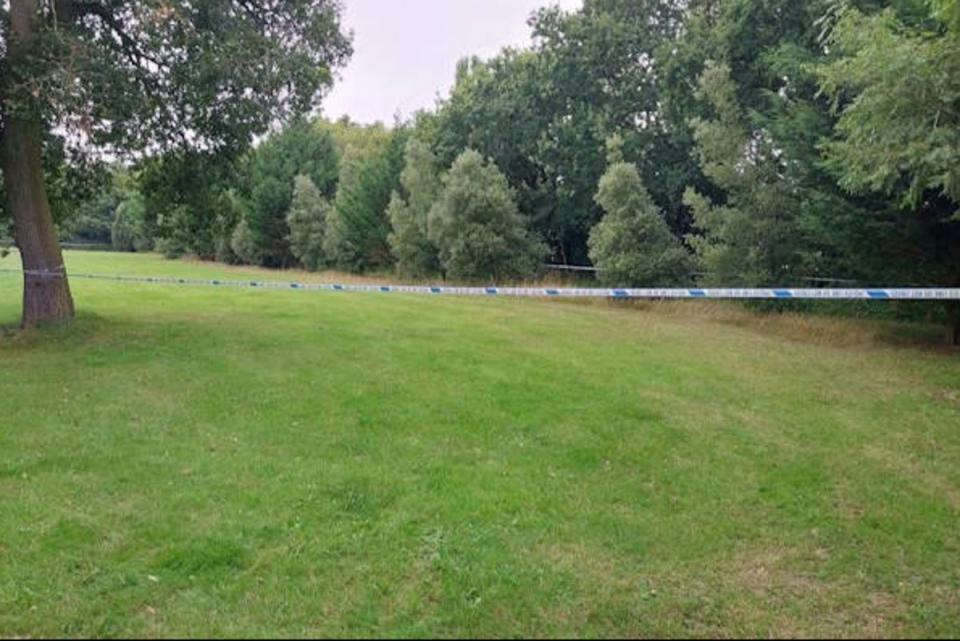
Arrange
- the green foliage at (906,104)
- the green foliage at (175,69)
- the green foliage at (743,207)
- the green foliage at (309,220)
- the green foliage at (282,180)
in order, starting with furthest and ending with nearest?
the green foliage at (282,180) < the green foliage at (309,220) < the green foliage at (743,207) < the green foliage at (175,69) < the green foliage at (906,104)

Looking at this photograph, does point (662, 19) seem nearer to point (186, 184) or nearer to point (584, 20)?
point (584, 20)

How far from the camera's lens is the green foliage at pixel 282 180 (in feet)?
132

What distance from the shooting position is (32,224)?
1083 cm

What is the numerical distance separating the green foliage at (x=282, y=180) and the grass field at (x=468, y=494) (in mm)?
31279

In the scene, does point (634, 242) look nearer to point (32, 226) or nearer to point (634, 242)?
point (634, 242)

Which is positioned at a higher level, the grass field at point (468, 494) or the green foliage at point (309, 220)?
the green foliage at point (309, 220)

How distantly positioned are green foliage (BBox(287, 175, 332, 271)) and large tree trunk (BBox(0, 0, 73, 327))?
26068 millimetres

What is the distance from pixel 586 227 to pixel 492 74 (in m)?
7.39

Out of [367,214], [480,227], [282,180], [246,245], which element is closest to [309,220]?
[282,180]

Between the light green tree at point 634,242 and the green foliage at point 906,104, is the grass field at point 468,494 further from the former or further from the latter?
the light green tree at point 634,242

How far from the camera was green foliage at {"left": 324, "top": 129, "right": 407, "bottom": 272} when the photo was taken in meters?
32.6

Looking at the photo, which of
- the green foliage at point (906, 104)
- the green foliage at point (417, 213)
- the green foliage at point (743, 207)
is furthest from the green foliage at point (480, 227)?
the green foliage at point (906, 104)

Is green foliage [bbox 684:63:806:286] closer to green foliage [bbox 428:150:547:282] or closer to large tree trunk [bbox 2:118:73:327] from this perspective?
green foliage [bbox 428:150:547:282]

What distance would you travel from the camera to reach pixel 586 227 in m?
27.6
